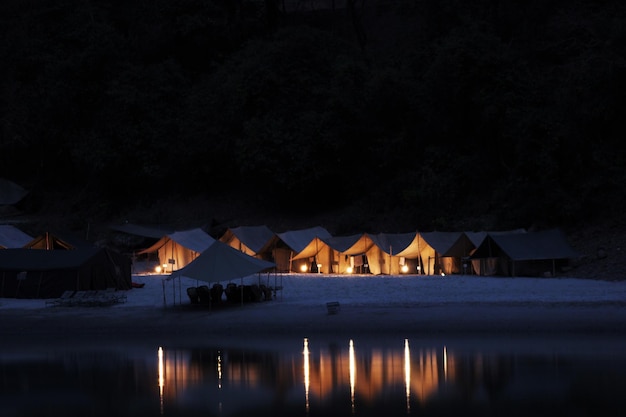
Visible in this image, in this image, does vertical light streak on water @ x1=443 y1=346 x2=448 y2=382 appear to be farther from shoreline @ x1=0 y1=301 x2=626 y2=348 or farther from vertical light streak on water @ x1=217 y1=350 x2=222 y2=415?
vertical light streak on water @ x1=217 y1=350 x2=222 y2=415

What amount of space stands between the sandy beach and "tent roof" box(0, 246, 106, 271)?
1.21 metres

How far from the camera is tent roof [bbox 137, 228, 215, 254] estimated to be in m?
37.3

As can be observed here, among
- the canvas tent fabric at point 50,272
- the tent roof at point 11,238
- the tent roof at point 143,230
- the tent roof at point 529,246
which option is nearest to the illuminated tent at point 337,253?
the tent roof at point 529,246

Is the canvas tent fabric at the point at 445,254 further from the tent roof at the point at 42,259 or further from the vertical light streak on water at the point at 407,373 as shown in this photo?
the vertical light streak on water at the point at 407,373

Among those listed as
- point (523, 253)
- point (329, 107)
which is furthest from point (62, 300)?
point (329, 107)

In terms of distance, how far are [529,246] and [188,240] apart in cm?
1372

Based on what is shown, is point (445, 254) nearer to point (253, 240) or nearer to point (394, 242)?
point (394, 242)

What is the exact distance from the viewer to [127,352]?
2070 cm

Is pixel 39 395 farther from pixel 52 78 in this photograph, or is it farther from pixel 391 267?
pixel 52 78

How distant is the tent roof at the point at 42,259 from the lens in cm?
2902

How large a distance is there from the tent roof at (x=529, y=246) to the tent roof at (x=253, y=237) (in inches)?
359

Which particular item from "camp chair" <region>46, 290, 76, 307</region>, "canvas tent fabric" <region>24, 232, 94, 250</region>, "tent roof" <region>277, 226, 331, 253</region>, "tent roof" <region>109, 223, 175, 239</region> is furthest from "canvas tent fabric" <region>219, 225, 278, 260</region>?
"camp chair" <region>46, 290, 76, 307</region>

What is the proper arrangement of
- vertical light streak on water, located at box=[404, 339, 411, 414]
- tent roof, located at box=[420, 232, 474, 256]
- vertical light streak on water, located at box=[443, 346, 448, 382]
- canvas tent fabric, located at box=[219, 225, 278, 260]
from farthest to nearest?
canvas tent fabric, located at box=[219, 225, 278, 260]
tent roof, located at box=[420, 232, 474, 256]
vertical light streak on water, located at box=[443, 346, 448, 382]
vertical light streak on water, located at box=[404, 339, 411, 414]

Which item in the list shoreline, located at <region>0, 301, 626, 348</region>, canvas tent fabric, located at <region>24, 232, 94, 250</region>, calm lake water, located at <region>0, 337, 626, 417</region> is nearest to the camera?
calm lake water, located at <region>0, 337, 626, 417</region>
